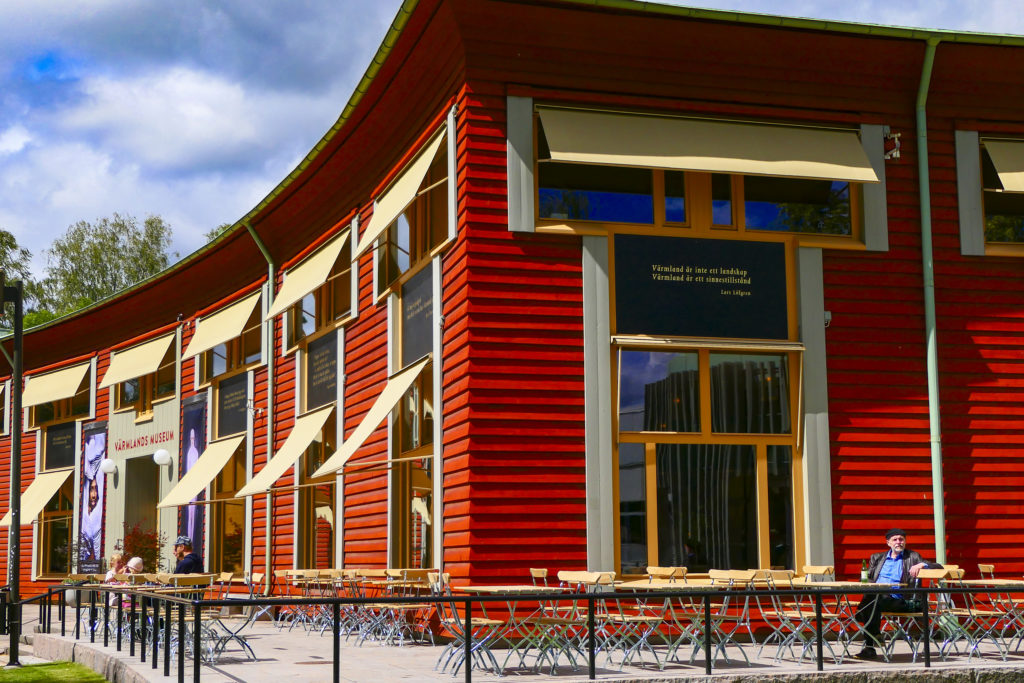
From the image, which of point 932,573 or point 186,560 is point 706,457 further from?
point 186,560

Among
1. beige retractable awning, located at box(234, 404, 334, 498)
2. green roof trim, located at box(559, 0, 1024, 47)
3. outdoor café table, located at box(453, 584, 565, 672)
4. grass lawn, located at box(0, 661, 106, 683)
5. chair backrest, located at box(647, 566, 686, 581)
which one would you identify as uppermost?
green roof trim, located at box(559, 0, 1024, 47)

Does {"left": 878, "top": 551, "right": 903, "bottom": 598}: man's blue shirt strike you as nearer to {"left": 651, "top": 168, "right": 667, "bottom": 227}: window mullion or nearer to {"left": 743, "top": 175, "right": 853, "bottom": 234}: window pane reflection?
{"left": 743, "top": 175, "right": 853, "bottom": 234}: window pane reflection

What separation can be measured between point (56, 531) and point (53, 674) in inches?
699

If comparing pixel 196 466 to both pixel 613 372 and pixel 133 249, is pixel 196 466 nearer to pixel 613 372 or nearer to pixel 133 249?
pixel 613 372

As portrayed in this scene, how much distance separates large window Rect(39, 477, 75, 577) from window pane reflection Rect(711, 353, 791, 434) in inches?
773

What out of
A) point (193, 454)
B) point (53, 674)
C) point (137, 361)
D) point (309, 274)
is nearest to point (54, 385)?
point (137, 361)

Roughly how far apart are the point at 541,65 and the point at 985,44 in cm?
488

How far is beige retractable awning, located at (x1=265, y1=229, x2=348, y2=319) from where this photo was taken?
17292 mm

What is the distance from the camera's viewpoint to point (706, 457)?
12.9 metres

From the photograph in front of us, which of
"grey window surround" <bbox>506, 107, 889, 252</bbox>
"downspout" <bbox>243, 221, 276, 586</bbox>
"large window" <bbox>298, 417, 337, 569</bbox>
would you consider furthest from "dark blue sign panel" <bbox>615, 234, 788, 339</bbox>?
"downspout" <bbox>243, 221, 276, 586</bbox>

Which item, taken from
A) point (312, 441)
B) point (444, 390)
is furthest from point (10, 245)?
point (444, 390)

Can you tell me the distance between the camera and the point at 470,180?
12.6m

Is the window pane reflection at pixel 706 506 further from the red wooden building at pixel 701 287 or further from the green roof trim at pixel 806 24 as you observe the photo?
the green roof trim at pixel 806 24

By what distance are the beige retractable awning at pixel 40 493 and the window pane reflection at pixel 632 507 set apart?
63.1 ft
